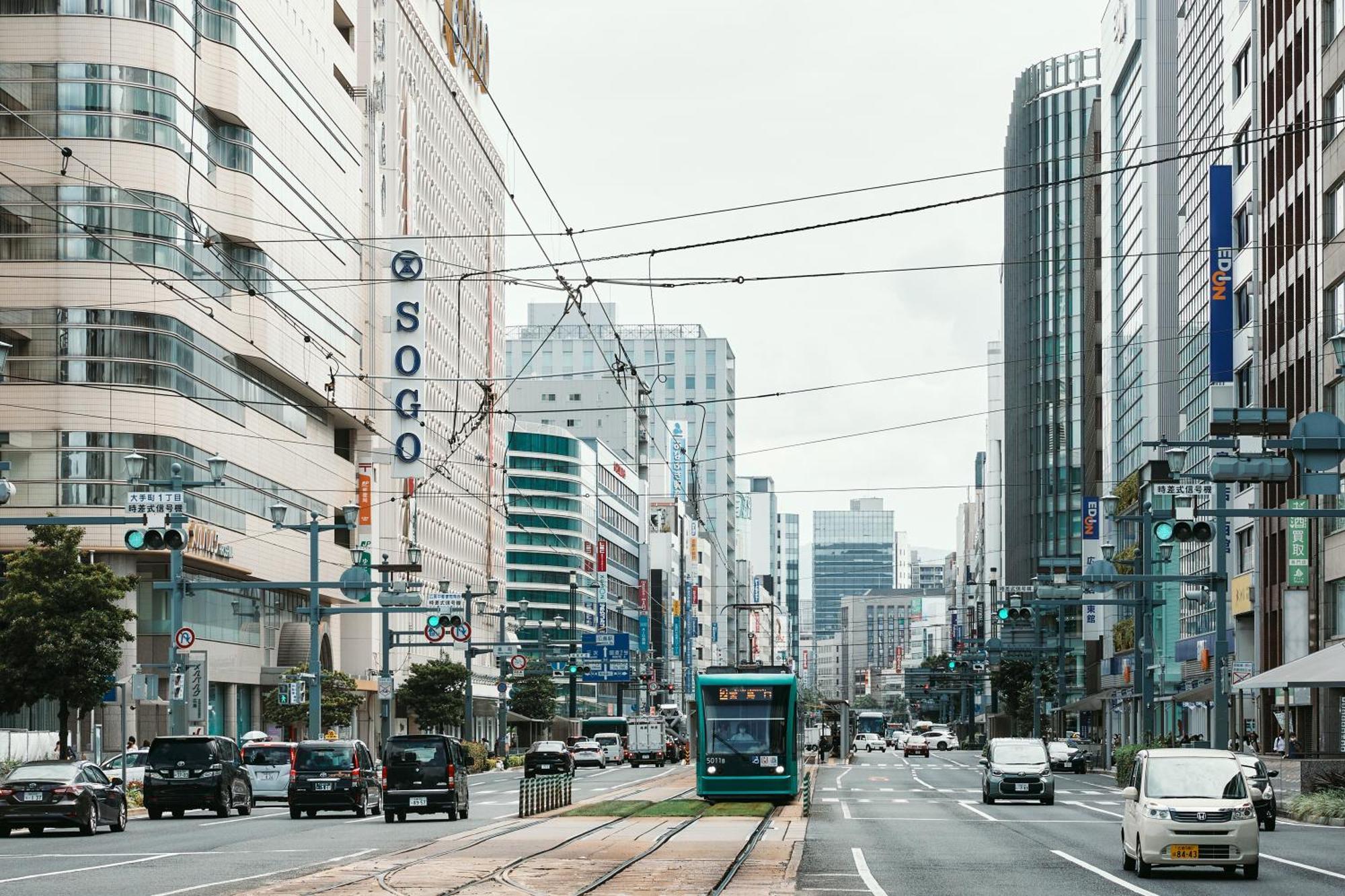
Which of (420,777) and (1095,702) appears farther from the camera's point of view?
(1095,702)

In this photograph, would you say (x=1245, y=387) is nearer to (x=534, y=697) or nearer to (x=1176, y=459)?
(x=1176, y=459)

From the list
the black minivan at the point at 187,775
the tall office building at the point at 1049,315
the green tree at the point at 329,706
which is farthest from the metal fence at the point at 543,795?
the tall office building at the point at 1049,315

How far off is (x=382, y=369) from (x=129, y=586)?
45.9 meters

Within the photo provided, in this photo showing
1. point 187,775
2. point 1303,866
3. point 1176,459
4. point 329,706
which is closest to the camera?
point 1303,866

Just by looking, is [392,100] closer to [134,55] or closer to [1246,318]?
[134,55]

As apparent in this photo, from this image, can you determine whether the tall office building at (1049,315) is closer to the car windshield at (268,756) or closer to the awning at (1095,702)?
the awning at (1095,702)

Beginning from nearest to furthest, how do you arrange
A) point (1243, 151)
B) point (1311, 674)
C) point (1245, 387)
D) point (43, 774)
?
point (43, 774), point (1311, 674), point (1245, 387), point (1243, 151)

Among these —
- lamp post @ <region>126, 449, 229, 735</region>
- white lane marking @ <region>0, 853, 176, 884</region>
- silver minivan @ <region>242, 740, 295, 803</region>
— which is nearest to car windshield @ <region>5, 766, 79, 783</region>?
white lane marking @ <region>0, 853, 176, 884</region>

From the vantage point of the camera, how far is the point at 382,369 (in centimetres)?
9781

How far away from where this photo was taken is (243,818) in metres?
42.5

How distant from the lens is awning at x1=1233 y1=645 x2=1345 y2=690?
40.4 m

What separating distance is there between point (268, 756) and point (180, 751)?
10.3 metres

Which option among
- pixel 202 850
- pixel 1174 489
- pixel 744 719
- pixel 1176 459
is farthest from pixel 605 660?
pixel 202 850

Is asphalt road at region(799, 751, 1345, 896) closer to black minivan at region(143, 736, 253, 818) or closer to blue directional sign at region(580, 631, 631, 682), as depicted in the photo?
Result: black minivan at region(143, 736, 253, 818)
